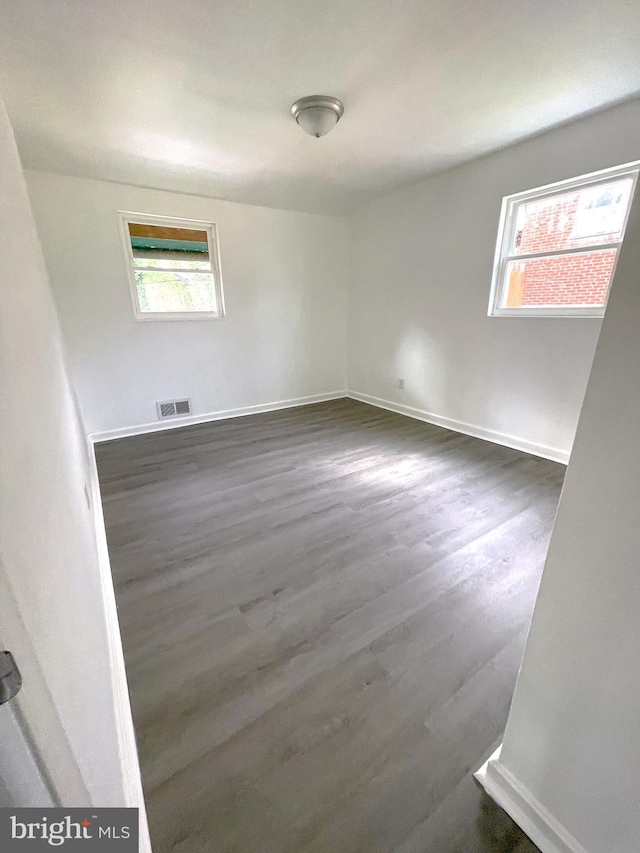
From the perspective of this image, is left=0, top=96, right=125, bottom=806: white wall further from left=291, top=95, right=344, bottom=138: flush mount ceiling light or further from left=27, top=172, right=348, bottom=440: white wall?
left=27, top=172, right=348, bottom=440: white wall

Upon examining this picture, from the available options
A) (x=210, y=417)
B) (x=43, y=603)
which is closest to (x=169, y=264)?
(x=210, y=417)

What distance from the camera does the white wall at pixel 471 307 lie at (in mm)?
2725

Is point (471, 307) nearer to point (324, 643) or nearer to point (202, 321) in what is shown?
point (202, 321)

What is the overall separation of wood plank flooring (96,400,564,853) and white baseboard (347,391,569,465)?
0.71 ft

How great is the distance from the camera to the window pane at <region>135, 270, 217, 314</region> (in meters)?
3.74

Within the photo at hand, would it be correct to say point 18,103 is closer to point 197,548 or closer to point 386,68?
point 386,68

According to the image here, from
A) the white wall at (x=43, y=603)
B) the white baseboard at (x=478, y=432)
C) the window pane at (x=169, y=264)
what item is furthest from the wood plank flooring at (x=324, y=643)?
the window pane at (x=169, y=264)

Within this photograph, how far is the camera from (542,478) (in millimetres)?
2795

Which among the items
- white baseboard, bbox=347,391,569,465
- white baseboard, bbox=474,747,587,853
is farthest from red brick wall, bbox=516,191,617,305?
white baseboard, bbox=474,747,587,853

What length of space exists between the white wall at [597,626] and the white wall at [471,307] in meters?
2.67

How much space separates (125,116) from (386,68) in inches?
65.4

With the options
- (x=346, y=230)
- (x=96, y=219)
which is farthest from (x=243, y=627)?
(x=346, y=230)

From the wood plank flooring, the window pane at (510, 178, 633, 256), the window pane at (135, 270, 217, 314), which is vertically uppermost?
the window pane at (510, 178, 633, 256)

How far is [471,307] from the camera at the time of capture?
349 cm
